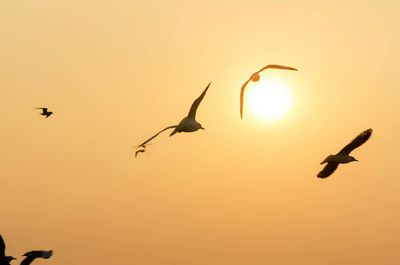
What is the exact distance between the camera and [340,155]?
4006 centimetres

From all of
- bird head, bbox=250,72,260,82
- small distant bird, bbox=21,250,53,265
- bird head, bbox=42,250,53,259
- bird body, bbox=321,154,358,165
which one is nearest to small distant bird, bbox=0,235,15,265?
small distant bird, bbox=21,250,53,265

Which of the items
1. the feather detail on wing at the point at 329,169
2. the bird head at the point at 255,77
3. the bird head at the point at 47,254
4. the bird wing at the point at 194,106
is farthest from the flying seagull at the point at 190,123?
the bird head at the point at 47,254

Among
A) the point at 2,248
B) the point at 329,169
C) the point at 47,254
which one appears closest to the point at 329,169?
the point at 329,169

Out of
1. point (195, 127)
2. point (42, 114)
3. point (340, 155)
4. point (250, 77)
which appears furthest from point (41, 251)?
point (42, 114)

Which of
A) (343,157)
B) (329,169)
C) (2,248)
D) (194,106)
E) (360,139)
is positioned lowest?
(2,248)

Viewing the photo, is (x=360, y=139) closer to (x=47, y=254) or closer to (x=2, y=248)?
(x=47, y=254)

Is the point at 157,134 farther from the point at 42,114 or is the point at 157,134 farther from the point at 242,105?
the point at 42,114

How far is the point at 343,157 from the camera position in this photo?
39.9m

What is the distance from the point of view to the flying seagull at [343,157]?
39.1 meters

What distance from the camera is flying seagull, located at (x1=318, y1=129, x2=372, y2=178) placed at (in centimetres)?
3906

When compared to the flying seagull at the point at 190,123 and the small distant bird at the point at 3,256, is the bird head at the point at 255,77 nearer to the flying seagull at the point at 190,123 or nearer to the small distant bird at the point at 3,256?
the flying seagull at the point at 190,123

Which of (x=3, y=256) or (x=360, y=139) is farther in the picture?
(x=360, y=139)

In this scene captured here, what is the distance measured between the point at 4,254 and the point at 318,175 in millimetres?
17753

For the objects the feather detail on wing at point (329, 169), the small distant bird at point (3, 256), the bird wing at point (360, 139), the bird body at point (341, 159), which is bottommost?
the small distant bird at point (3, 256)
